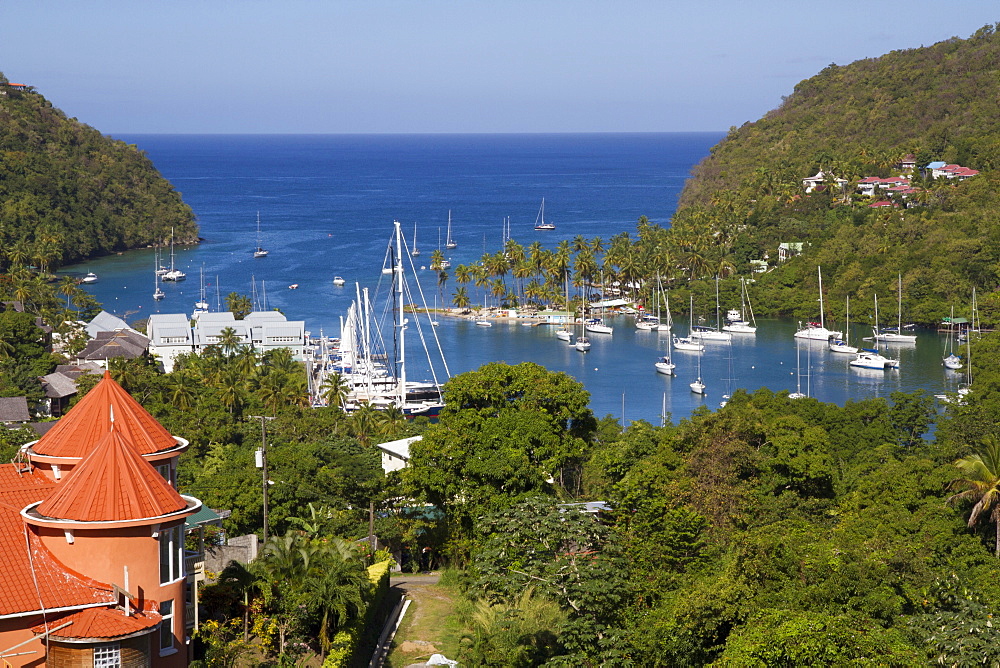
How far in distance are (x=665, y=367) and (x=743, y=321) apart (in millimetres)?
16897

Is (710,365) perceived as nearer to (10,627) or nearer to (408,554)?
(408,554)

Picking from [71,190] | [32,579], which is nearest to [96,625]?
[32,579]

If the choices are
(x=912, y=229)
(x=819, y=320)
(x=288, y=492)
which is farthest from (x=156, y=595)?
(x=912, y=229)

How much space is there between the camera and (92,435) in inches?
687

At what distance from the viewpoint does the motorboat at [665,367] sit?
69562 mm

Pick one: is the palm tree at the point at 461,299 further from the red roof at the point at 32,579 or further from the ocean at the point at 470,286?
the red roof at the point at 32,579

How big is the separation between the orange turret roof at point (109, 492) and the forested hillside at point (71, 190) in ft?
291

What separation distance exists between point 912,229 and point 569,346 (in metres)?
29.9

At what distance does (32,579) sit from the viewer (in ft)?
50.5

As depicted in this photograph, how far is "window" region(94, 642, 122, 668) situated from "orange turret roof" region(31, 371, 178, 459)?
3.28 metres

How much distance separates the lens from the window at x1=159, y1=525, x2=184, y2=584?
16.0 m

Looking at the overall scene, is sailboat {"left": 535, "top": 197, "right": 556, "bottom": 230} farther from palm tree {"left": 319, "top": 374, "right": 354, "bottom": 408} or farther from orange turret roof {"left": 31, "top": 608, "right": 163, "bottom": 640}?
orange turret roof {"left": 31, "top": 608, "right": 163, "bottom": 640}

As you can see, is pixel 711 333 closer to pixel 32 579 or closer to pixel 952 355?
pixel 952 355

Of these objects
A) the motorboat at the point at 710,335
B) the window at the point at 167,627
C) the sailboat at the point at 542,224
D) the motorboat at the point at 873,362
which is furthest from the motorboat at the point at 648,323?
the window at the point at 167,627
